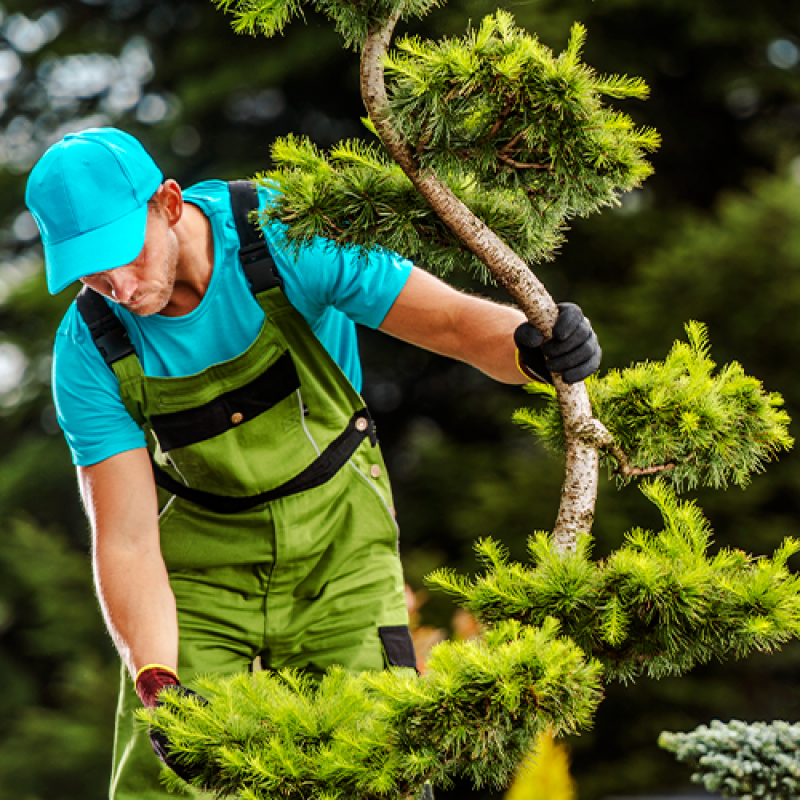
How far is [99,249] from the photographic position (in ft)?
4.48

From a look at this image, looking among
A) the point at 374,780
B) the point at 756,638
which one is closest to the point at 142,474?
the point at 374,780

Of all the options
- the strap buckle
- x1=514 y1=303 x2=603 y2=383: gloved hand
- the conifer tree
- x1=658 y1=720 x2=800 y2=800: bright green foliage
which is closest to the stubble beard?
the strap buckle

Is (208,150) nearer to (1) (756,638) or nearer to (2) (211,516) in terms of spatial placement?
(2) (211,516)

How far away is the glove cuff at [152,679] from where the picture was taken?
1.42 m

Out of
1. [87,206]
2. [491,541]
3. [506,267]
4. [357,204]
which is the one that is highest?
[87,206]

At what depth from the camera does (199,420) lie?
162 cm

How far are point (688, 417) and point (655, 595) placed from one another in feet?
0.92

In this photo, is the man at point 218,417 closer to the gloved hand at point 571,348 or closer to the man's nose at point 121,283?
the man's nose at point 121,283

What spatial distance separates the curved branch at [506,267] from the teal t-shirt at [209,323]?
32 cm

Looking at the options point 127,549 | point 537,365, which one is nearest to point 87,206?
point 127,549

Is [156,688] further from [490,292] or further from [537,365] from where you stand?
[490,292]

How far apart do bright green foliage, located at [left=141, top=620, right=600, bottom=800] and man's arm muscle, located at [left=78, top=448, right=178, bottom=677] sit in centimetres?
49

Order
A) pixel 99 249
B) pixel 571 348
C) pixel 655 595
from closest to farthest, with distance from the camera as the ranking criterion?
pixel 655 595, pixel 571 348, pixel 99 249

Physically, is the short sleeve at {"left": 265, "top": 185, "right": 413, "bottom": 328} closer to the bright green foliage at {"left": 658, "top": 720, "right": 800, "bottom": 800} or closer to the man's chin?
the man's chin
